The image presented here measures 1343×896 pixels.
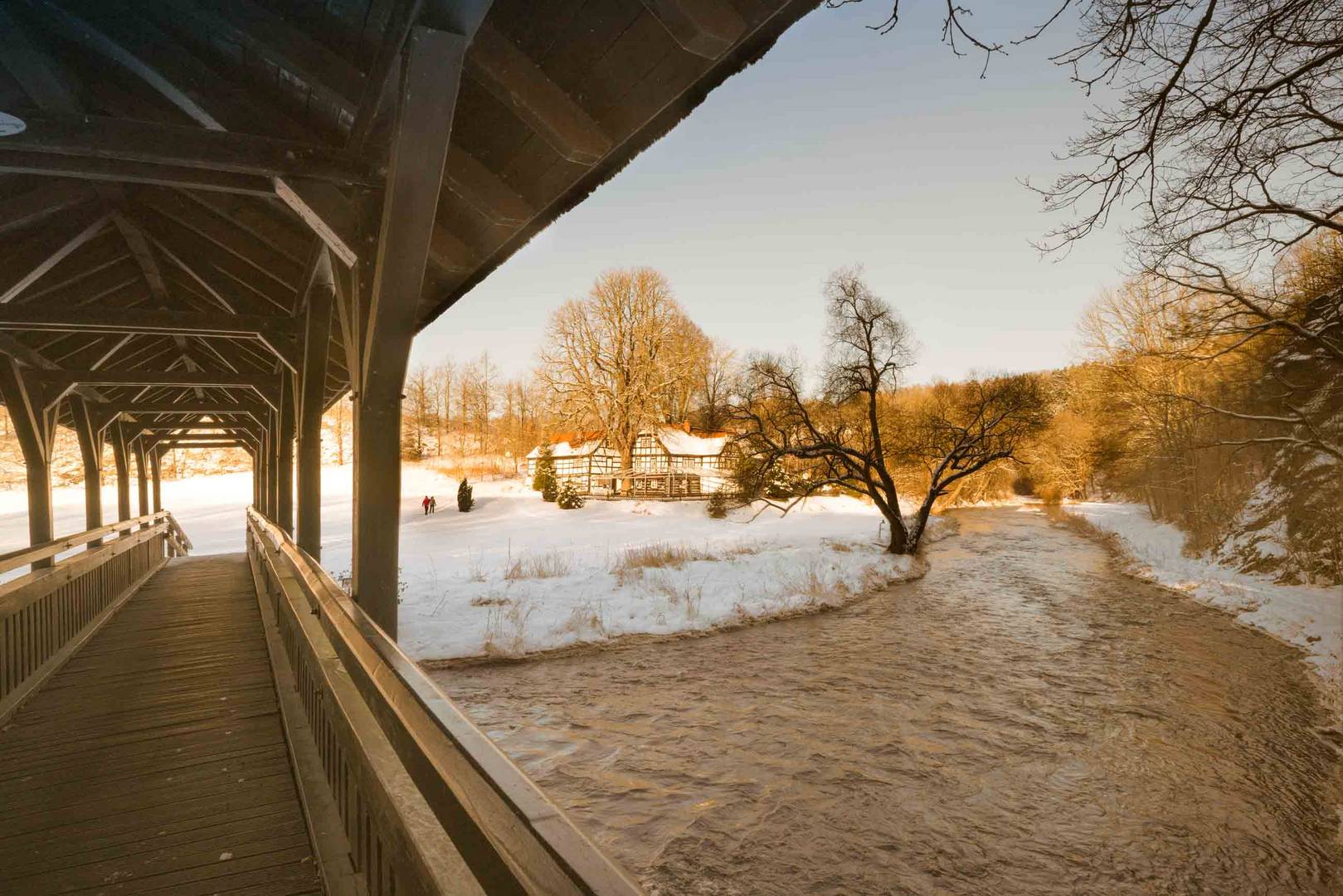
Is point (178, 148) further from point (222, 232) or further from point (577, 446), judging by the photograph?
point (577, 446)

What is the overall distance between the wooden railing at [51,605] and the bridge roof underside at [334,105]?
7.16 ft

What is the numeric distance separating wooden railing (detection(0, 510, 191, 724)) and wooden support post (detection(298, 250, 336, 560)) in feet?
6.00

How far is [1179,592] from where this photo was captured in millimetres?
13766

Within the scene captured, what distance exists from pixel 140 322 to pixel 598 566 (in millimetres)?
10674

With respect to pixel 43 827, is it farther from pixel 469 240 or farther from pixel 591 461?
pixel 591 461

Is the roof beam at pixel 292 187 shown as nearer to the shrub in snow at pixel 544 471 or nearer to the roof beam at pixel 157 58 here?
the roof beam at pixel 157 58

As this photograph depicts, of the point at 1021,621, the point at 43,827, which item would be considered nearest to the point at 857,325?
the point at 1021,621

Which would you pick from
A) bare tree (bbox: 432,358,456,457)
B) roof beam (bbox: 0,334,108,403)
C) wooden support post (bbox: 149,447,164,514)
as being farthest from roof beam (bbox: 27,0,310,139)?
bare tree (bbox: 432,358,456,457)

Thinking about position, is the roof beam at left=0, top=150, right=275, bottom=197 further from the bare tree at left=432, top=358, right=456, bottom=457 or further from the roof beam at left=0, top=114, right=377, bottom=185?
the bare tree at left=432, top=358, right=456, bottom=457

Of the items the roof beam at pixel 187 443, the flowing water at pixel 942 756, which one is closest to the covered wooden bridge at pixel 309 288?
the flowing water at pixel 942 756

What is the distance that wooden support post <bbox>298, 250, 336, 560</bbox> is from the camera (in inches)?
245

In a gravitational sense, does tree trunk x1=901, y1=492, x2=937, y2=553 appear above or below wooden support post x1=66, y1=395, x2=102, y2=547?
below

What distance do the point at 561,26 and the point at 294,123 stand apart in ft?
7.92

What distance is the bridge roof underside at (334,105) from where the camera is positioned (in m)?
2.87
